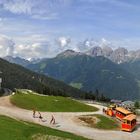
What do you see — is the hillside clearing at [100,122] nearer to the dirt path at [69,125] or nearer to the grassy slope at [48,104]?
the dirt path at [69,125]

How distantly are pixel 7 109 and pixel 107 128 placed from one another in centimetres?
2757

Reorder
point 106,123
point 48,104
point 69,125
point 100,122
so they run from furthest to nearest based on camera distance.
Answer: point 48,104 < point 106,123 < point 100,122 < point 69,125

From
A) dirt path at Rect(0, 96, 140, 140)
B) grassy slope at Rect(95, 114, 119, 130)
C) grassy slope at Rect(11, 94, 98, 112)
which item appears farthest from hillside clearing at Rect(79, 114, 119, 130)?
grassy slope at Rect(11, 94, 98, 112)

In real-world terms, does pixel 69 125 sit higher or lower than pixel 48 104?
lower

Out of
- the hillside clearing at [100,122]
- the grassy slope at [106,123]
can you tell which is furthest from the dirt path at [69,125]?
the grassy slope at [106,123]

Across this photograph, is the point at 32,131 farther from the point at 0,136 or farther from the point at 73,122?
the point at 73,122

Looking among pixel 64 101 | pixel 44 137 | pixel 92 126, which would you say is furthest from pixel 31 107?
pixel 44 137

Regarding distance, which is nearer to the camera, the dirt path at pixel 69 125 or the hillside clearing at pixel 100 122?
the dirt path at pixel 69 125

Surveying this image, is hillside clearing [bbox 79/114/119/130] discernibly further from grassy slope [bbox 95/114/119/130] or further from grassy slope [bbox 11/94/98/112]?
grassy slope [bbox 11/94/98/112]

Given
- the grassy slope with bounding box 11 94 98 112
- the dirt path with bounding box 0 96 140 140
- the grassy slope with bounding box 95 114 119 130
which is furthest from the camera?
the grassy slope with bounding box 11 94 98 112

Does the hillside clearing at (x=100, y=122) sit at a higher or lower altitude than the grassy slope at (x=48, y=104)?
lower

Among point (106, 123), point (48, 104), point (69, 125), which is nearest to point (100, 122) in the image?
point (106, 123)

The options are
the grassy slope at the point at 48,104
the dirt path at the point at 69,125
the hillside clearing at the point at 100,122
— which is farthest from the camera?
the grassy slope at the point at 48,104

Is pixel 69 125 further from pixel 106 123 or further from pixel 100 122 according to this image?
pixel 106 123
